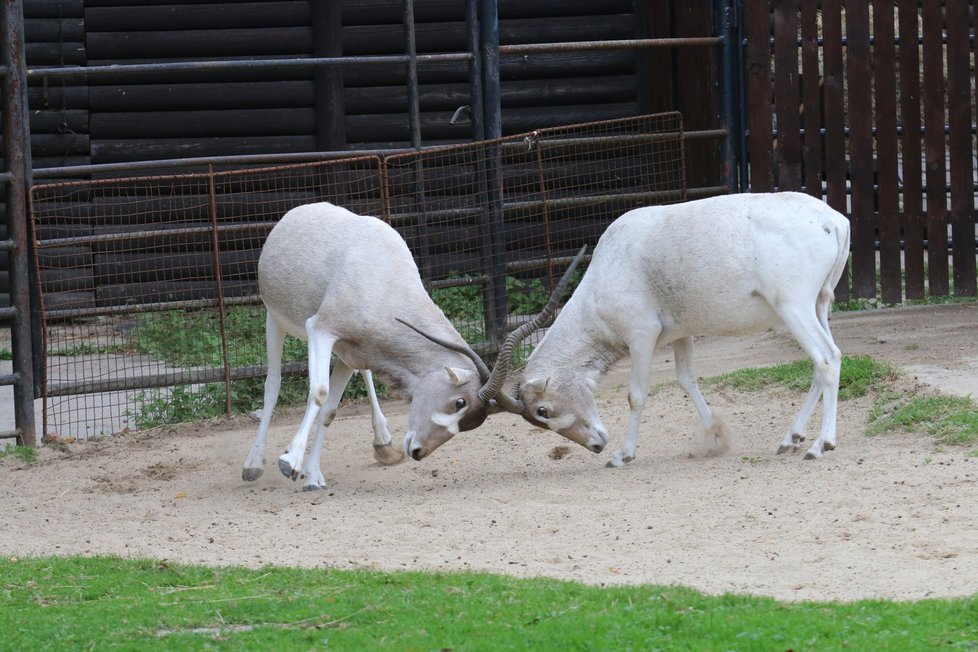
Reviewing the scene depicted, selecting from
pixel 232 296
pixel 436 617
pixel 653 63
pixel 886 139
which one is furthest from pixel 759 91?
pixel 436 617

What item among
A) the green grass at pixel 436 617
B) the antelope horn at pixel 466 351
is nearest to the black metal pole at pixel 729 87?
the antelope horn at pixel 466 351

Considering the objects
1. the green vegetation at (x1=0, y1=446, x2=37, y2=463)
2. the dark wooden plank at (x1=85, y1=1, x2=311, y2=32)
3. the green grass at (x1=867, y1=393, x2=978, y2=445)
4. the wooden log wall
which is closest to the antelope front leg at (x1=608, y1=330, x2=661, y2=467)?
the green grass at (x1=867, y1=393, x2=978, y2=445)

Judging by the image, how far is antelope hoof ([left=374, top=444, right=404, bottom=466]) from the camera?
8617 mm

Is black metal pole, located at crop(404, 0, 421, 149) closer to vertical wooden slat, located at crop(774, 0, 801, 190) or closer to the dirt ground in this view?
the dirt ground

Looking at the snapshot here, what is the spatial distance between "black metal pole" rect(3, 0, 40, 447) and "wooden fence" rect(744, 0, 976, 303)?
6.01 m

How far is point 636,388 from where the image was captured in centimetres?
824

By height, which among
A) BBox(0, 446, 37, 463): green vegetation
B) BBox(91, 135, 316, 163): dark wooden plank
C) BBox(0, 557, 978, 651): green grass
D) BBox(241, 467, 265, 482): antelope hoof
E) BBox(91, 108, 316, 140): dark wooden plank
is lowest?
BBox(241, 467, 265, 482): antelope hoof

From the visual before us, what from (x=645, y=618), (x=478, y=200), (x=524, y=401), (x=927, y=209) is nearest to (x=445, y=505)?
(x=524, y=401)

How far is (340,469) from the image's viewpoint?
8664 millimetres

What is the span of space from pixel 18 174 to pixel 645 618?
6348 mm

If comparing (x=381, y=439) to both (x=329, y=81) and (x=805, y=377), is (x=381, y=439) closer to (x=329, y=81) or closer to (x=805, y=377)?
(x=805, y=377)

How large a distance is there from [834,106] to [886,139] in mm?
548

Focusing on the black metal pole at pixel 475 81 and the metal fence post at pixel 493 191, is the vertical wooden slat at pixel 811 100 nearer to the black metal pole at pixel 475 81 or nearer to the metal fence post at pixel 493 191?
the metal fence post at pixel 493 191

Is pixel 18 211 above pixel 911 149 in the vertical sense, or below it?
below
